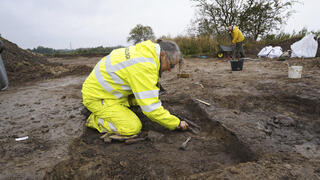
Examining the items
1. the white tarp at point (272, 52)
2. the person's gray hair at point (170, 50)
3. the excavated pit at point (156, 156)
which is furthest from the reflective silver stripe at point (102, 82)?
the white tarp at point (272, 52)

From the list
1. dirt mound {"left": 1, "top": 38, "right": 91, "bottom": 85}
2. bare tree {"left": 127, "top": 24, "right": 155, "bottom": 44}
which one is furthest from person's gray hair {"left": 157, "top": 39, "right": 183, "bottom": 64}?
bare tree {"left": 127, "top": 24, "right": 155, "bottom": 44}

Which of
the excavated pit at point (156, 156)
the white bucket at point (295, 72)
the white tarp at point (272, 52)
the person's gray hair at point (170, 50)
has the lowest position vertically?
the excavated pit at point (156, 156)

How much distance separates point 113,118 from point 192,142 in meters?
1.09

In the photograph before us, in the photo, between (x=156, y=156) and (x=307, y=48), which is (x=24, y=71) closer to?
(x=156, y=156)

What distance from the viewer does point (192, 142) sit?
2344mm

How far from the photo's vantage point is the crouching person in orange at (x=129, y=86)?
2094mm

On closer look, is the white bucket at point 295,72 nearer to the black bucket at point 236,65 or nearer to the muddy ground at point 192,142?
the muddy ground at point 192,142

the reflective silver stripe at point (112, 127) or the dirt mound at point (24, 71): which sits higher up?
the dirt mound at point (24, 71)

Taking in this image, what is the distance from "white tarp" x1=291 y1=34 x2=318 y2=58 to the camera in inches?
352

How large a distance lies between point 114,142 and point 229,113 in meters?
1.77

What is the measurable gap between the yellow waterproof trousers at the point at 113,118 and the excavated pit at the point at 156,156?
0.18 m

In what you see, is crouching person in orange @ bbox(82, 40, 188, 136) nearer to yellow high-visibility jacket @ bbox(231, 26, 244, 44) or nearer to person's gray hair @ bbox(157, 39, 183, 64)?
person's gray hair @ bbox(157, 39, 183, 64)

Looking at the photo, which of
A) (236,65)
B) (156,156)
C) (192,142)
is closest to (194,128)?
(192,142)

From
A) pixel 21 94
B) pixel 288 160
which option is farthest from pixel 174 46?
pixel 21 94
